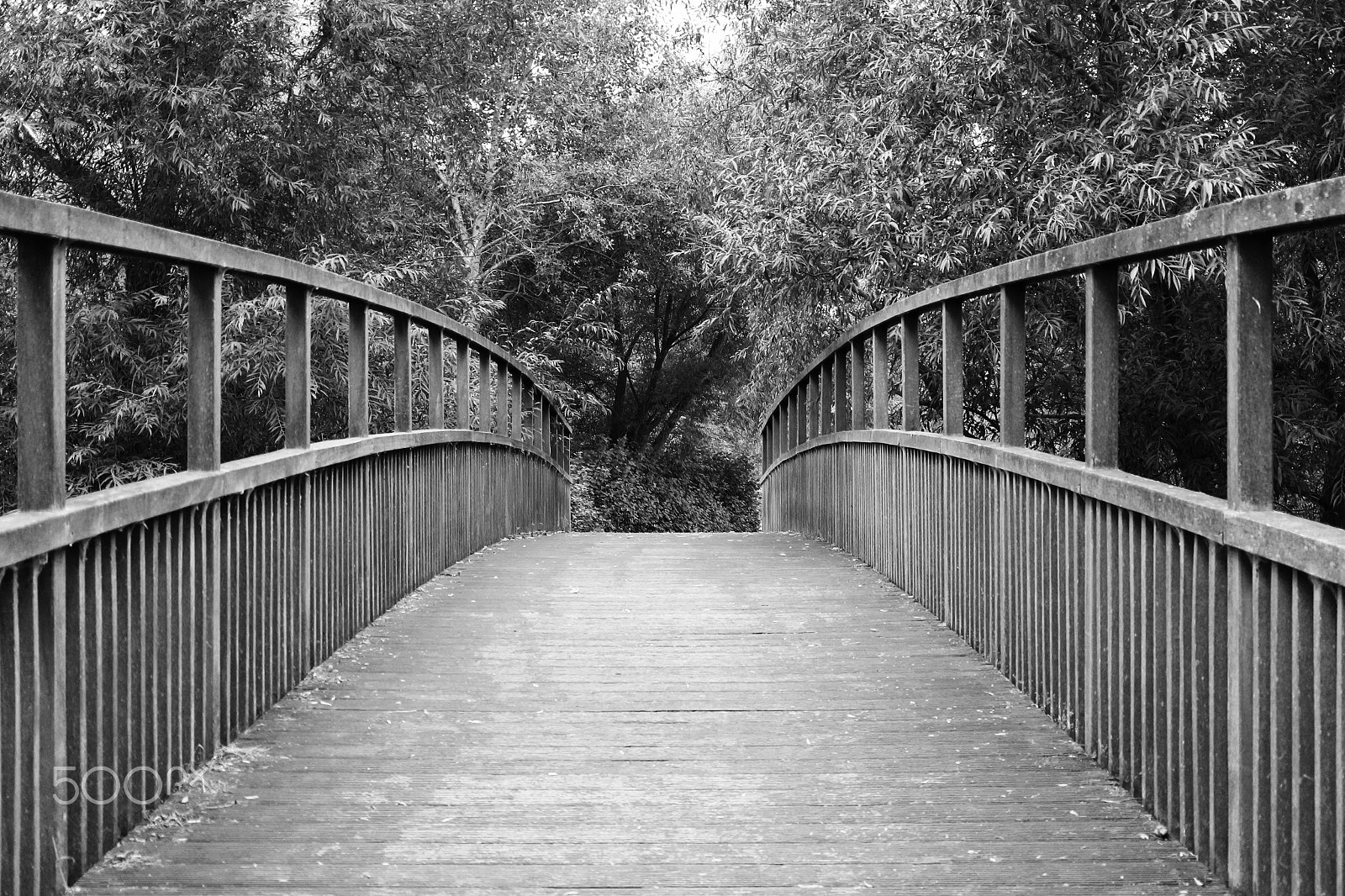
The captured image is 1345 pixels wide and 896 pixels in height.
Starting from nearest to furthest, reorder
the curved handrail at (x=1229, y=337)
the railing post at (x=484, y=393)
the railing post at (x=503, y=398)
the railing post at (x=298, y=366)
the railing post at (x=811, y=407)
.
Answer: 1. the curved handrail at (x=1229, y=337)
2. the railing post at (x=298, y=366)
3. the railing post at (x=484, y=393)
4. the railing post at (x=503, y=398)
5. the railing post at (x=811, y=407)

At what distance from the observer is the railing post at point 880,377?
21.3 feet

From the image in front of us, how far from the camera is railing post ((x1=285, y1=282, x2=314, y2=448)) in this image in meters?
4.19

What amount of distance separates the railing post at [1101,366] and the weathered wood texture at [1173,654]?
139 millimetres

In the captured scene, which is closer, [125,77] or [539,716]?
[539,716]

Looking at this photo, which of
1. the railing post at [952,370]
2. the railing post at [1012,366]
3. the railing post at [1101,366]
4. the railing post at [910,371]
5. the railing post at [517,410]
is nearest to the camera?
the railing post at [1101,366]

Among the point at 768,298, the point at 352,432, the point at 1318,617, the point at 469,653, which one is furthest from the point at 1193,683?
the point at 768,298

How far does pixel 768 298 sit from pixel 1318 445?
426 centimetres

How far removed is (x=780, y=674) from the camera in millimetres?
4375

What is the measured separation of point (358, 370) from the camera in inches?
196

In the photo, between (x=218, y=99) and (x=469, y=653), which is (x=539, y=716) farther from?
(x=218, y=99)

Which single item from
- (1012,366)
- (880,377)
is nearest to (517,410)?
(880,377)

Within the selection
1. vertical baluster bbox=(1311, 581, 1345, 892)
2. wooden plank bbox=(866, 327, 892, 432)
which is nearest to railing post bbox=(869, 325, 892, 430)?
wooden plank bbox=(866, 327, 892, 432)

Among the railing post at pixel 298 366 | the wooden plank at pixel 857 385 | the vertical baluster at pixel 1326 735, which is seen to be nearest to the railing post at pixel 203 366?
the railing post at pixel 298 366

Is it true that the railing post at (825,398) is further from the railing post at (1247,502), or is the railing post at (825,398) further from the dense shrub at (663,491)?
the dense shrub at (663,491)
